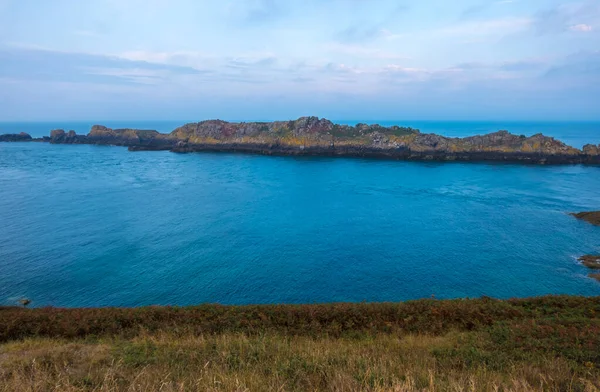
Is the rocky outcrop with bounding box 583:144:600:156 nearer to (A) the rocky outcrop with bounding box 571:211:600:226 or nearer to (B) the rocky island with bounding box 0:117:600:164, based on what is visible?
(B) the rocky island with bounding box 0:117:600:164

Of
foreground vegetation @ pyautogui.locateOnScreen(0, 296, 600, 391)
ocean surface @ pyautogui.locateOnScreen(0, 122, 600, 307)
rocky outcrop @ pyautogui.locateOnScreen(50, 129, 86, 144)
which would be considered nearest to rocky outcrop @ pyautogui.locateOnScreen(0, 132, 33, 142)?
rocky outcrop @ pyautogui.locateOnScreen(50, 129, 86, 144)

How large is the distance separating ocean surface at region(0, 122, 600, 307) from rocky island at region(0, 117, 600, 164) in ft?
67.4

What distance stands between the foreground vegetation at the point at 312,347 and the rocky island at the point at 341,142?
70.4m

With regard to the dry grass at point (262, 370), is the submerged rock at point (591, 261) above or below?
below

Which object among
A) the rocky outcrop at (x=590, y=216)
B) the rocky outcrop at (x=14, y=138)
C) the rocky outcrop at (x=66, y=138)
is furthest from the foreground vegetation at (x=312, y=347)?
the rocky outcrop at (x=14, y=138)

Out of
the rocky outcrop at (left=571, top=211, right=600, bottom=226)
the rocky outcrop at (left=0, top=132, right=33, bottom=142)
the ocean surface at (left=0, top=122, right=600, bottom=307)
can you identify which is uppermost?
the rocky outcrop at (left=0, top=132, right=33, bottom=142)

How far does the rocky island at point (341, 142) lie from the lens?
74062 mm

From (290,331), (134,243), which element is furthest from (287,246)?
(290,331)

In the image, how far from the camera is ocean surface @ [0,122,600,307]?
20.4 m

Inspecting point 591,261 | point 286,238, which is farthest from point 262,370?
point 591,261

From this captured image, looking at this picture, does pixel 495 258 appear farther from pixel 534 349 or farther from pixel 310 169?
pixel 310 169

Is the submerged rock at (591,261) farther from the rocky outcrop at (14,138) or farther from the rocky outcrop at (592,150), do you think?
the rocky outcrop at (14,138)

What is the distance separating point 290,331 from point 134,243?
20.6m

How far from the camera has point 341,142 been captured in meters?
86.6
